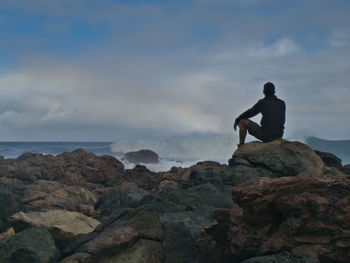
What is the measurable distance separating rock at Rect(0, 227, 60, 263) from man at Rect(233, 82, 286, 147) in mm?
6596

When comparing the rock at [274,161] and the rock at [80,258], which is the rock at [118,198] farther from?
the rock at [80,258]

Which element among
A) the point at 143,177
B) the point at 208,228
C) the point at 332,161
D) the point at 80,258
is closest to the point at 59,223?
the point at 80,258

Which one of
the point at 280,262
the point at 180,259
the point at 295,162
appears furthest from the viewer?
the point at 295,162

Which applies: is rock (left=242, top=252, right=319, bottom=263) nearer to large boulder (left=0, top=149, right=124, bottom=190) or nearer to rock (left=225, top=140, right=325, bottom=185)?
rock (left=225, top=140, right=325, bottom=185)

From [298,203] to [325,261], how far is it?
0.77 m

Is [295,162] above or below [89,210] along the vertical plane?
above

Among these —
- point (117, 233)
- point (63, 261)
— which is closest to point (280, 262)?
point (117, 233)

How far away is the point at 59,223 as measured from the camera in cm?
735

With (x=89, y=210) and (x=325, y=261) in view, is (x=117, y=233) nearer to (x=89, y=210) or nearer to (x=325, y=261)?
(x=325, y=261)

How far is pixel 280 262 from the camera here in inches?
181

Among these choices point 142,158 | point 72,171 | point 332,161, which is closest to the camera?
point 332,161

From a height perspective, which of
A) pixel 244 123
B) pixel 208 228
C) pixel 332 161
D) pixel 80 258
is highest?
pixel 244 123

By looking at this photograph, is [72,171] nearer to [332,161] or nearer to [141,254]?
[332,161]

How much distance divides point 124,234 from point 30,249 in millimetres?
1401
